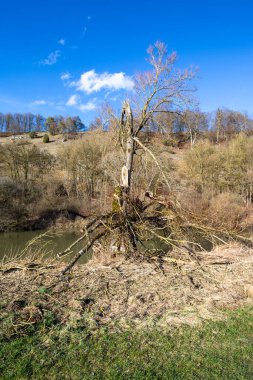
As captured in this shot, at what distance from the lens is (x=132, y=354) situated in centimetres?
384

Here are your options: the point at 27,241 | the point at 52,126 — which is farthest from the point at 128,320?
the point at 52,126

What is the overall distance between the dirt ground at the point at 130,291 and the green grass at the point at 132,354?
34 cm

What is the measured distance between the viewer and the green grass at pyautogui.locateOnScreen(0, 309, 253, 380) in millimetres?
3488

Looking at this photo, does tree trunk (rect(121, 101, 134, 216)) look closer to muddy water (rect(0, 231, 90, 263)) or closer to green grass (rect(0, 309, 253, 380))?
green grass (rect(0, 309, 253, 380))

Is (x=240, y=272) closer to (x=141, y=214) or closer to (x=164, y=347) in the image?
(x=141, y=214)

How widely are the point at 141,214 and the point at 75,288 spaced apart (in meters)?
2.85

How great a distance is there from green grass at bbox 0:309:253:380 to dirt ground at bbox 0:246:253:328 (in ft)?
1.11

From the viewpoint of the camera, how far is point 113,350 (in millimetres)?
3926

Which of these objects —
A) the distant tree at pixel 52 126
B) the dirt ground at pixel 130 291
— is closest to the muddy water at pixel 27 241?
the dirt ground at pixel 130 291

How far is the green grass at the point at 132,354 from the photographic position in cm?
349

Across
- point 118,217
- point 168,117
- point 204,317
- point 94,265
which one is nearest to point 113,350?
point 204,317

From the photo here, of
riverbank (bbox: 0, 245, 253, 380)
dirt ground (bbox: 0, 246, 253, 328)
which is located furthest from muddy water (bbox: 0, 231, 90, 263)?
riverbank (bbox: 0, 245, 253, 380)

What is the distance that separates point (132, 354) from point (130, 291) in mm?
1751

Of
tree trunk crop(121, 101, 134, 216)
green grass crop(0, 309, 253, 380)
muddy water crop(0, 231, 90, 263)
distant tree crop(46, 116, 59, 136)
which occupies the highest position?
distant tree crop(46, 116, 59, 136)
